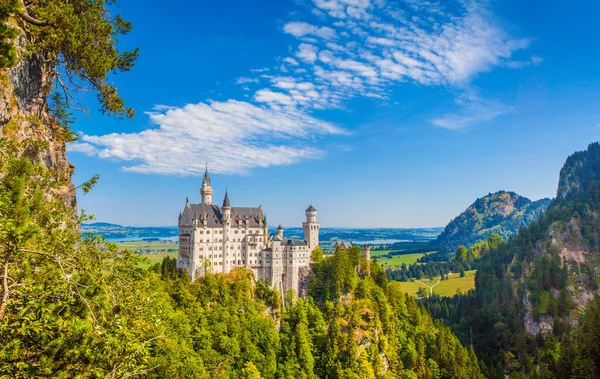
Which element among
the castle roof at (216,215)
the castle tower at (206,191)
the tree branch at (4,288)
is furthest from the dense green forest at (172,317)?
the castle tower at (206,191)

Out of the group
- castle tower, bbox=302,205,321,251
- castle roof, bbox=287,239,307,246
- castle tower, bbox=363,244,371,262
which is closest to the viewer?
castle roof, bbox=287,239,307,246

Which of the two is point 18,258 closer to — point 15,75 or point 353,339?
point 15,75

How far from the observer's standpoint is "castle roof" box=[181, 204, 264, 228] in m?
87.4

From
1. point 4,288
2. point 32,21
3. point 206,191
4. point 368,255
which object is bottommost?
point 368,255

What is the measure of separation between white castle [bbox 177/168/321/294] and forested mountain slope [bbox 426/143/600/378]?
6253cm

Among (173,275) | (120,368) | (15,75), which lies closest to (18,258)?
(120,368)

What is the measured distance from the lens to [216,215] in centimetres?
→ 9062

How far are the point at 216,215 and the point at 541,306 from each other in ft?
465

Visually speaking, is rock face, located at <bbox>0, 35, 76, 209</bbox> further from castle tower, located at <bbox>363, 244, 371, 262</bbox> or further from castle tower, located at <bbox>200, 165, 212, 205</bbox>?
castle tower, located at <bbox>363, 244, 371, 262</bbox>

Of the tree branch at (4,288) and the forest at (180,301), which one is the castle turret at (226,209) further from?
the tree branch at (4,288)

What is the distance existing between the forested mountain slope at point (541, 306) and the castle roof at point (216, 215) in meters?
76.2

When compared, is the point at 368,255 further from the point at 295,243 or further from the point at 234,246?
the point at 234,246

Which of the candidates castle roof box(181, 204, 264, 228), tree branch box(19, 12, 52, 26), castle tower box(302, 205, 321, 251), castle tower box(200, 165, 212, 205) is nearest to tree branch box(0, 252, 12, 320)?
tree branch box(19, 12, 52, 26)

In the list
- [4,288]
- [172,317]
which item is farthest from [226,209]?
[4,288]
